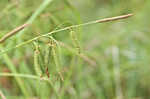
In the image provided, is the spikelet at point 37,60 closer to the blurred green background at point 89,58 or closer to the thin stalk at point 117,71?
the blurred green background at point 89,58

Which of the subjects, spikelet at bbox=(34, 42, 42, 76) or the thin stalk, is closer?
spikelet at bbox=(34, 42, 42, 76)

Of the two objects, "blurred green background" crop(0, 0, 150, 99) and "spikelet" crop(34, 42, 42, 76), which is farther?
"blurred green background" crop(0, 0, 150, 99)

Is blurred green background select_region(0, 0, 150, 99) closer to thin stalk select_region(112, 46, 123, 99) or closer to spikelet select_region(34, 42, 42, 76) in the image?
thin stalk select_region(112, 46, 123, 99)

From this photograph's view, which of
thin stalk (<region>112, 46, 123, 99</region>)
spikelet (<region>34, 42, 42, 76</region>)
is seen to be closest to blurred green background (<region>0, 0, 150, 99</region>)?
thin stalk (<region>112, 46, 123, 99</region>)

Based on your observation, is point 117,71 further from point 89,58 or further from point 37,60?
point 37,60

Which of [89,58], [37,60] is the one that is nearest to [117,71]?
[89,58]

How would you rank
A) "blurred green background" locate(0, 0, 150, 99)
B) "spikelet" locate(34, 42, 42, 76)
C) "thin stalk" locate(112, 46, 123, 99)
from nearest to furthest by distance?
"spikelet" locate(34, 42, 42, 76) → "blurred green background" locate(0, 0, 150, 99) → "thin stalk" locate(112, 46, 123, 99)

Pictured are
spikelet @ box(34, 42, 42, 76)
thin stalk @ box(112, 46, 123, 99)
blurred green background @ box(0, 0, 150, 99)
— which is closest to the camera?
spikelet @ box(34, 42, 42, 76)

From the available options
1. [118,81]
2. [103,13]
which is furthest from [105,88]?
[103,13]

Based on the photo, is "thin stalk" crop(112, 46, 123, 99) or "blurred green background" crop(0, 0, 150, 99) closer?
"blurred green background" crop(0, 0, 150, 99)

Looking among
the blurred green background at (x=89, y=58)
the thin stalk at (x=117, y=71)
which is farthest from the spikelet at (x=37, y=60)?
the thin stalk at (x=117, y=71)

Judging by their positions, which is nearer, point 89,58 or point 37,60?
point 37,60
